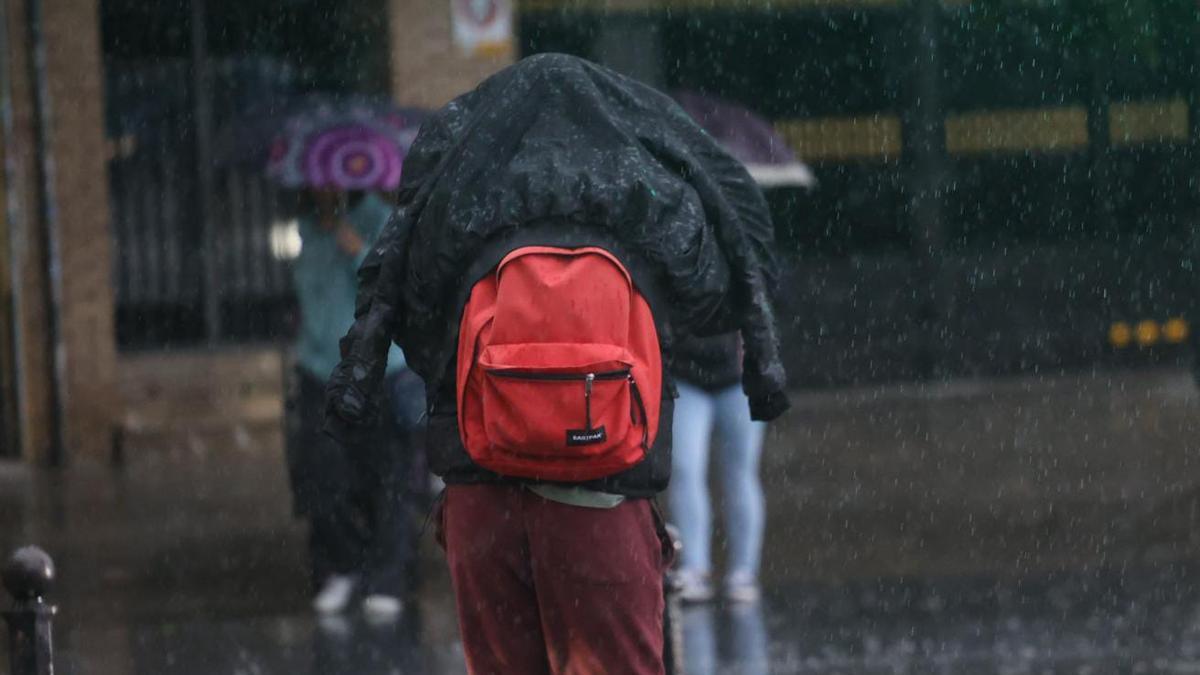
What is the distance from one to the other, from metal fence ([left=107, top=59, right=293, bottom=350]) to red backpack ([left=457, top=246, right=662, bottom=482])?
9.94 m

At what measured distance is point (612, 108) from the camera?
417cm

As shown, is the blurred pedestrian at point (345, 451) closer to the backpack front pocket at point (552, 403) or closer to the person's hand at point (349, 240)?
Answer: the person's hand at point (349, 240)

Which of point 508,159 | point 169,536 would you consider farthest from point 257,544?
point 508,159

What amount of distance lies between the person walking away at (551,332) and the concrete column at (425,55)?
9266 mm

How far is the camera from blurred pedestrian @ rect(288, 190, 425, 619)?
7.92 meters

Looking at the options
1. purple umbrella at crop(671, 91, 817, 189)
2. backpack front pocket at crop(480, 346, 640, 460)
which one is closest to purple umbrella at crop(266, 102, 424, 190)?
purple umbrella at crop(671, 91, 817, 189)

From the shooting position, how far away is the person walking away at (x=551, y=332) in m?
3.86

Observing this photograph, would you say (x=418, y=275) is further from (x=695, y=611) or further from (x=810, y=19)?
(x=810, y=19)

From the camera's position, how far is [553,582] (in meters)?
3.97

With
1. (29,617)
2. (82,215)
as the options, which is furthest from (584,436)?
(82,215)

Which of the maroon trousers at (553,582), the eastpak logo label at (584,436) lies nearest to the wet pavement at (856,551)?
the maroon trousers at (553,582)

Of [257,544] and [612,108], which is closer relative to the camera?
[612,108]

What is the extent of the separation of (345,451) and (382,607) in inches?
24.4

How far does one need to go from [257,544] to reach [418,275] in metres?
5.88
